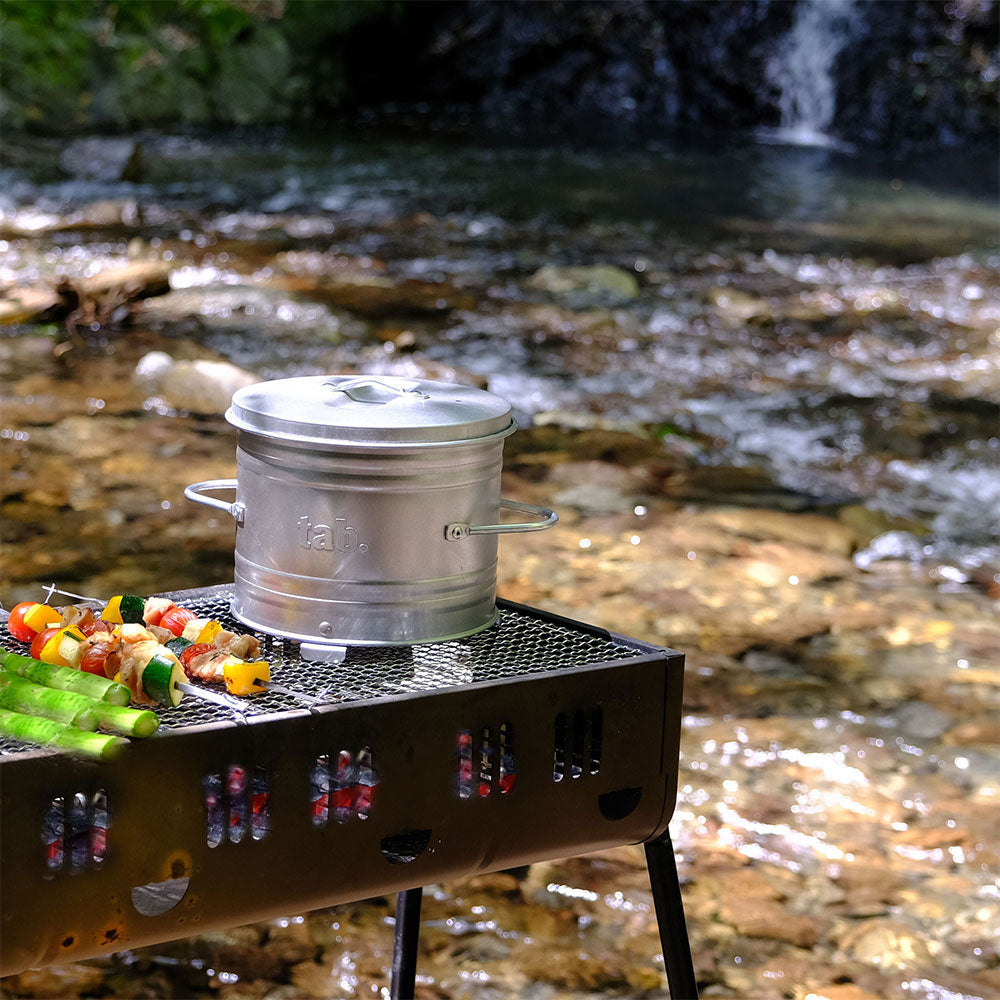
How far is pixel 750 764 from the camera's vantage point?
3695mm

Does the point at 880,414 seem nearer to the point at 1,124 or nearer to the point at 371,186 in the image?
the point at 371,186

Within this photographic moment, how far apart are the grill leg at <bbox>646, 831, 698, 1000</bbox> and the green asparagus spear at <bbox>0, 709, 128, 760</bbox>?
89cm

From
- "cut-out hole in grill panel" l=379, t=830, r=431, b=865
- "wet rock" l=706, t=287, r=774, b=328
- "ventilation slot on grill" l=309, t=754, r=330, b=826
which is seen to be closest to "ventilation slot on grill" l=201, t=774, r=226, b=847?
"ventilation slot on grill" l=309, t=754, r=330, b=826

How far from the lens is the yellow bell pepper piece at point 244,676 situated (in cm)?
179

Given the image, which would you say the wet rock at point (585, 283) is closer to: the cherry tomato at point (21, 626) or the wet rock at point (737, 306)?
the wet rock at point (737, 306)

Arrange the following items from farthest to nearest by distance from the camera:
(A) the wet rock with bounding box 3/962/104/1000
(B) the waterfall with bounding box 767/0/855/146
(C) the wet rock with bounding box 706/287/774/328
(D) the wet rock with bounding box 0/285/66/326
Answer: (B) the waterfall with bounding box 767/0/855/146 → (C) the wet rock with bounding box 706/287/774/328 → (D) the wet rock with bounding box 0/285/66/326 → (A) the wet rock with bounding box 3/962/104/1000

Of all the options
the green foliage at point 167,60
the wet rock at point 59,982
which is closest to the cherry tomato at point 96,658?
the wet rock at point 59,982

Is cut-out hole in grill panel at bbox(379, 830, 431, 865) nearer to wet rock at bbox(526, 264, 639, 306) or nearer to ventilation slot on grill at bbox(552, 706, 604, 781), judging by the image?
ventilation slot on grill at bbox(552, 706, 604, 781)

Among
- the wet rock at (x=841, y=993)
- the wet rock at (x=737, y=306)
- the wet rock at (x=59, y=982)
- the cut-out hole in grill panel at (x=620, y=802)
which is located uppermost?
the cut-out hole in grill panel at (x=620, y=802)

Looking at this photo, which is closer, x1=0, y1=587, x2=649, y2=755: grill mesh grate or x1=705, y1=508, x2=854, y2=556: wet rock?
x1=0, y1=587, x2=649, y2=755: grill mesh grate

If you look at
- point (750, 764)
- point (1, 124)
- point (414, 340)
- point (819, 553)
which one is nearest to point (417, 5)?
point (1, 124)

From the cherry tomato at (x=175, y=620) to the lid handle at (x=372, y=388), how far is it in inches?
15.6

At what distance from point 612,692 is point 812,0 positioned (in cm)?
2207

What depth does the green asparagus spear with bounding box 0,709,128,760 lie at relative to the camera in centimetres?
158
